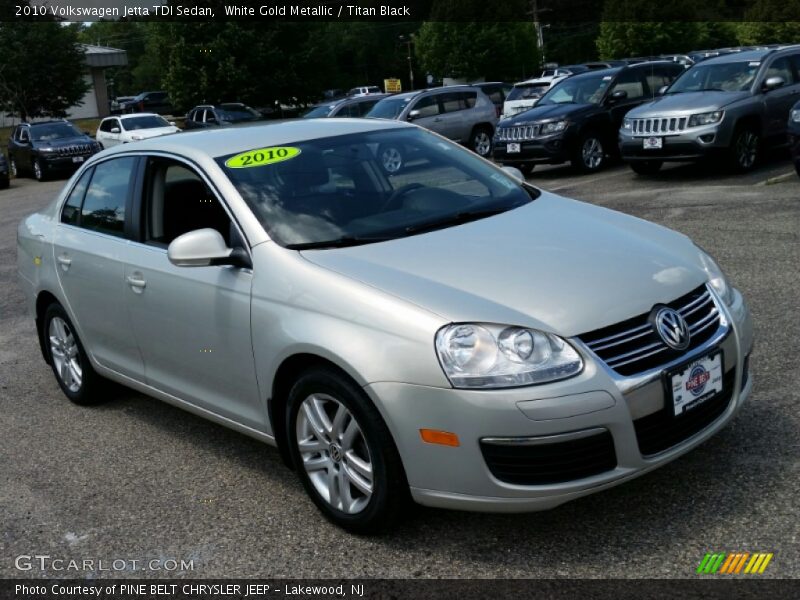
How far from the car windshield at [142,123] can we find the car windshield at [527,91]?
410 inches

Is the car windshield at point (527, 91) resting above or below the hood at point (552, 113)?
below

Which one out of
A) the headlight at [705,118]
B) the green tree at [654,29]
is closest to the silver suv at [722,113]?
the headlight at [705,118]

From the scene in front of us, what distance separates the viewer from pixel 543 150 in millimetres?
15602

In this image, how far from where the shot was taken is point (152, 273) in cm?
470

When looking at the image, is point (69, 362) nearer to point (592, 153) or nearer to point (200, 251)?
point (200, 251)

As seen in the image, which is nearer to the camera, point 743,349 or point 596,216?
point 743,349

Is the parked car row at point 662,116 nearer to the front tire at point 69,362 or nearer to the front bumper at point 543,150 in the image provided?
the front bumper at point 543,150

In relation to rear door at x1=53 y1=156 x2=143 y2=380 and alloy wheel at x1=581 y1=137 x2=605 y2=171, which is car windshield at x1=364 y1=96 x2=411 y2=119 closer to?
alloy wheel at x1=581 y1=137 x2=605 y2=171

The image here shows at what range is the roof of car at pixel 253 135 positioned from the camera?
475cm

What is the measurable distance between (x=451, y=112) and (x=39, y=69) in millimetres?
29855

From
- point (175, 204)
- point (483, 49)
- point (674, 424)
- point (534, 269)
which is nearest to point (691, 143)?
point (175, 204)

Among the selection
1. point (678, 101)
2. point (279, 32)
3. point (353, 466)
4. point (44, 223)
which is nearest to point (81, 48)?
point (279, 32)

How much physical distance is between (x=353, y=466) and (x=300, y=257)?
2.92 ft

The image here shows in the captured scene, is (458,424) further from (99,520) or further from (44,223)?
(44,223)
